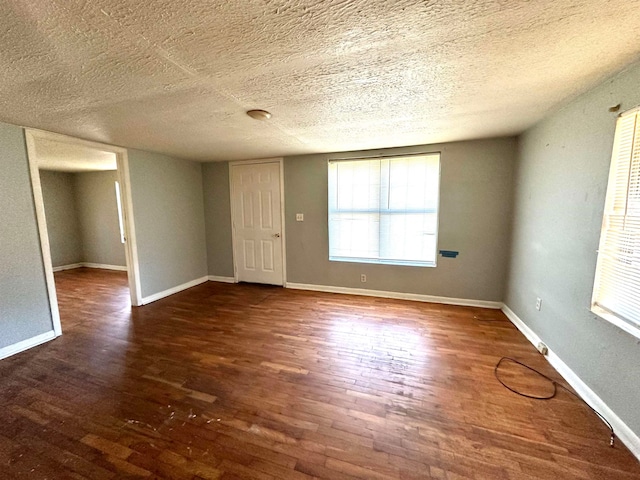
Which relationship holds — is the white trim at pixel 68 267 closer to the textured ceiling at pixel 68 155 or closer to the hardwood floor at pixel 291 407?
the textured ceiling at pixel 68 155

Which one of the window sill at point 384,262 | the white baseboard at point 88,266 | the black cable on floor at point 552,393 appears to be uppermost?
the window sill at point 384,262

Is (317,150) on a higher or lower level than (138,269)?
higher

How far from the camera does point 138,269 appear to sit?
353 cm

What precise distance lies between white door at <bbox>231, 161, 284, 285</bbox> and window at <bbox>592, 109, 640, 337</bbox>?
3.58 meters

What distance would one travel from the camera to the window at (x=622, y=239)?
1.47 meters

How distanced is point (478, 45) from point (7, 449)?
10.8 feet

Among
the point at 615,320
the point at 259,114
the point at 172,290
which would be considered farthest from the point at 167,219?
the point at 615,320

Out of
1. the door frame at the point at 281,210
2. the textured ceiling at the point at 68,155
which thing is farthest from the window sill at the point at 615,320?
the textured ceiling at the point at 68,155

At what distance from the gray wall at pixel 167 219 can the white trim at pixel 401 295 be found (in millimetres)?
1784

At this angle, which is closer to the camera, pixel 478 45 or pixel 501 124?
pixel 478 45

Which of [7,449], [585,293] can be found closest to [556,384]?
[585,293]

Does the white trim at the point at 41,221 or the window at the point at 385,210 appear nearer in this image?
the white trim at the point at 41,221

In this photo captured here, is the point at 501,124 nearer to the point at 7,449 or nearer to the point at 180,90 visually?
the point at 180,90

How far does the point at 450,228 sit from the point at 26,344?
477 cm
